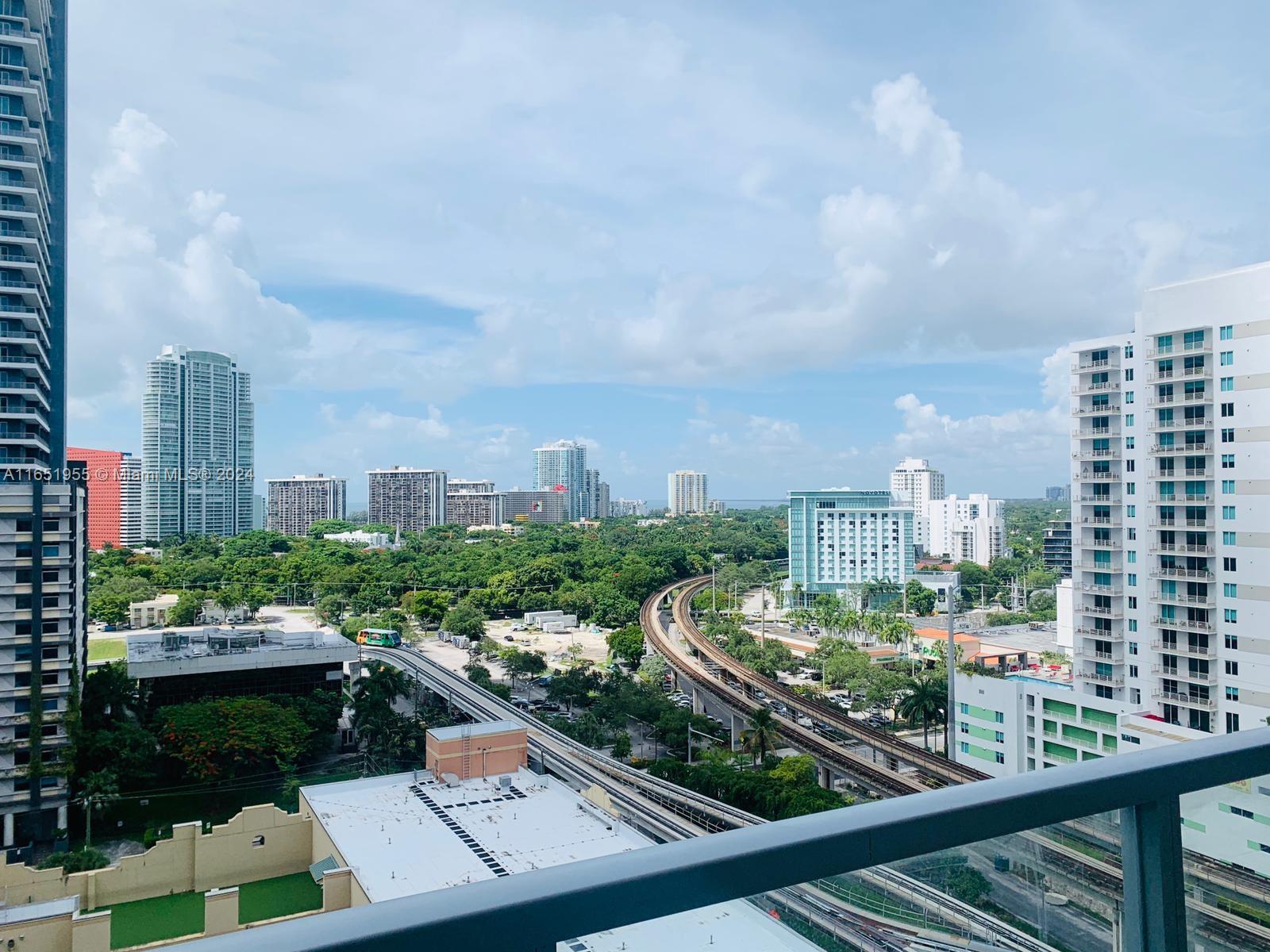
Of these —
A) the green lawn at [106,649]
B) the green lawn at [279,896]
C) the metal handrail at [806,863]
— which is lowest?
the green lawn at [279,896]

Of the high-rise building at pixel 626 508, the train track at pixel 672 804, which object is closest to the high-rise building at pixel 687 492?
the high-rise building at pixel 626 508

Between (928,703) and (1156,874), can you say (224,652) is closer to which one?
(928,703)

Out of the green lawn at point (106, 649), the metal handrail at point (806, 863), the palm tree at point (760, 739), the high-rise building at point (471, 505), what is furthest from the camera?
the high-rise building at point (471, 505)

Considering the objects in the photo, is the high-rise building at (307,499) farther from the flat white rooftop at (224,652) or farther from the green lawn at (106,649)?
the flat white rooftop at (224,652)

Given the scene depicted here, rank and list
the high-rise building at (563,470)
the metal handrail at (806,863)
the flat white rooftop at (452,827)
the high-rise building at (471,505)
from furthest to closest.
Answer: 1. the high-rise building at (563,470)
2. the high-rise building at (471,505)
3. the flat white rooftop at (452,827)
4. the metal handrail at (806,863)

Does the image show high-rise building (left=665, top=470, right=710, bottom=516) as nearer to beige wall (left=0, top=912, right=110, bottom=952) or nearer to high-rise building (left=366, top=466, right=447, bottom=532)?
high-rise building (left=366, top=466, right=447, bottom=532)

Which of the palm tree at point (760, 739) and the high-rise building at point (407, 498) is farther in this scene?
the high-rise building at point (407, 498)

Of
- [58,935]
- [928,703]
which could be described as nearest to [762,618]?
[928,703]
